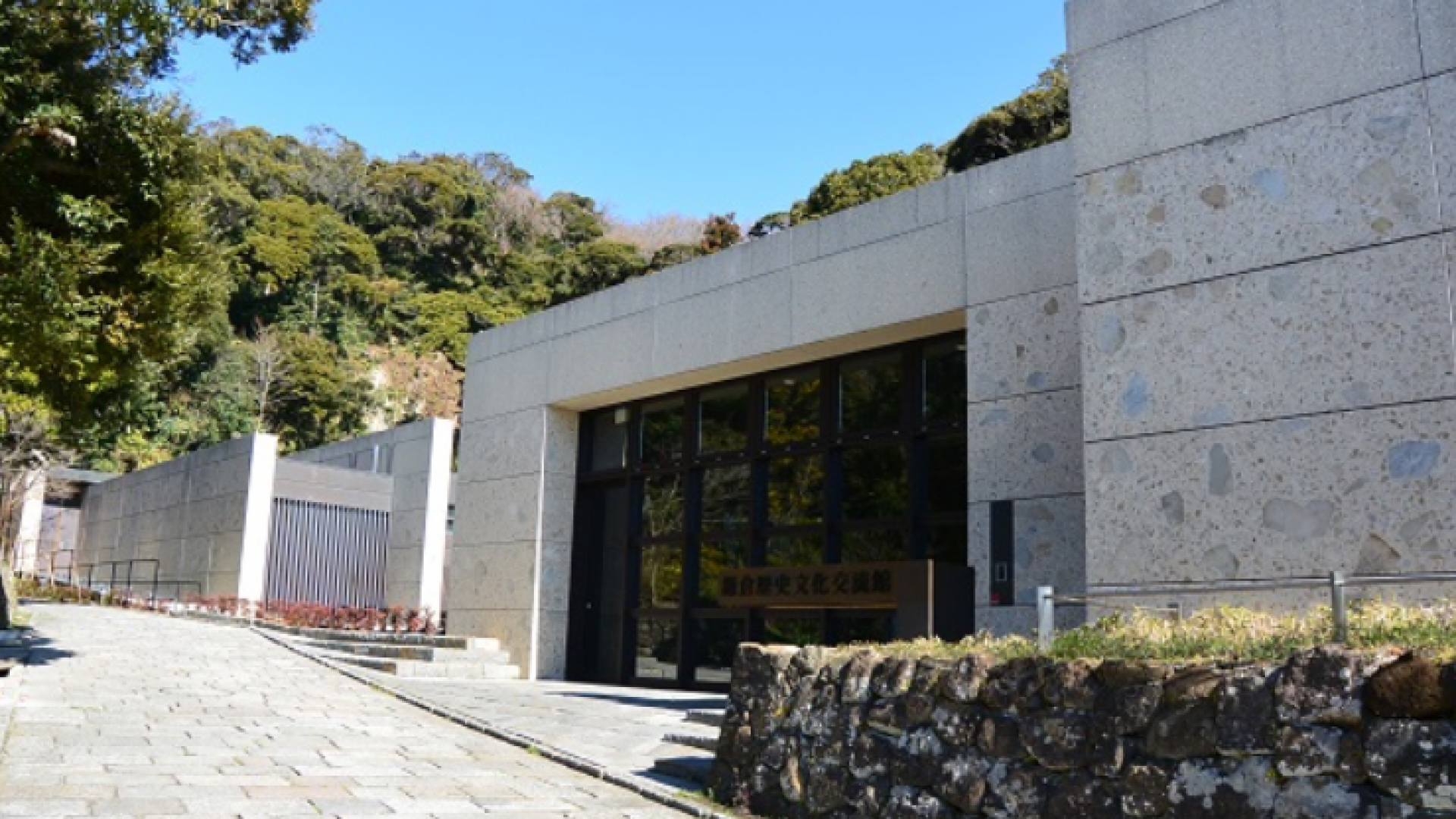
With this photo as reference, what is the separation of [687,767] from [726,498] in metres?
6.12

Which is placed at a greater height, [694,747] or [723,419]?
[723,419]

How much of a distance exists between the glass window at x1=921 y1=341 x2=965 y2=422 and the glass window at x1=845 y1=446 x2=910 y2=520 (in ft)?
1.76

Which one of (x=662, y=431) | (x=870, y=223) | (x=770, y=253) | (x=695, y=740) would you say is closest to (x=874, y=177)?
(x=662, y=431)

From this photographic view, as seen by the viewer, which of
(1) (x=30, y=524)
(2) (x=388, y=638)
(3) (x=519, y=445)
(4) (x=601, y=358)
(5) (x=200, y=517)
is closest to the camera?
(4) (x=601, y=358)

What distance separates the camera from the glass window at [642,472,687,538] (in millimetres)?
14258

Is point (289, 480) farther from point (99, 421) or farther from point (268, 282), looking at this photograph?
point (268, 282)

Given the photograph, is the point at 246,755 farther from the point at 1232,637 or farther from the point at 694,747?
the point at 1232,637

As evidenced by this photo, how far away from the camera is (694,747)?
339 inches

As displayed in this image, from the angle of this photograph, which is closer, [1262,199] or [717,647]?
[1262,199]

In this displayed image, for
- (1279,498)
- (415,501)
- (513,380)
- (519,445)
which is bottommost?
(1279,498)

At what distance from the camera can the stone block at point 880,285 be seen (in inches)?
A: 424

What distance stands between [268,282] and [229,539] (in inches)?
866

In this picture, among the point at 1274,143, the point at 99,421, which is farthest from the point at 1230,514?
the point at 99,421

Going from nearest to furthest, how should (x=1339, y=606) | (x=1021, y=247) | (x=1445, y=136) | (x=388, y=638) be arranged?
(x=1339, y=606)
(x=1445, y=136)
(x=1021, y=247)
(x=388, y=638)
